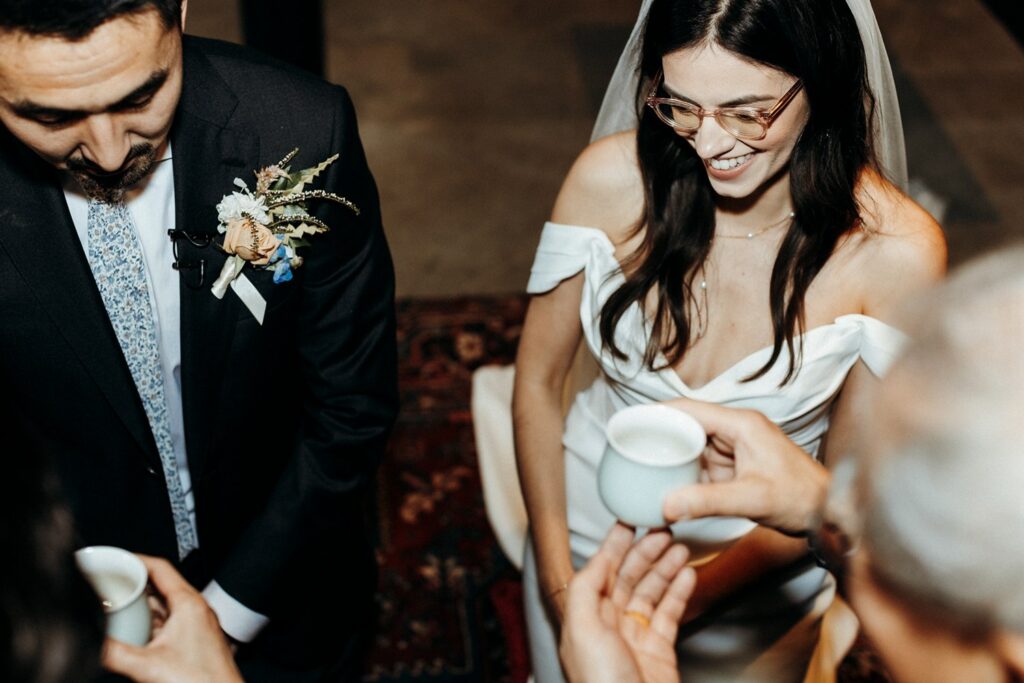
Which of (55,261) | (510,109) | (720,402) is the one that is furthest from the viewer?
(510,109)

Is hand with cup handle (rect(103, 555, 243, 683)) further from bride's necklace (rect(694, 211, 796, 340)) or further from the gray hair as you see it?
bride's necklace (rect(694, 211, 796, 340))

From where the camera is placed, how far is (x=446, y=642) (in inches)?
132

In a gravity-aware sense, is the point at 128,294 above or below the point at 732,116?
below

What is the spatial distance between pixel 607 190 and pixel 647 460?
83cm

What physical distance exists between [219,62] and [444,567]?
1.98m

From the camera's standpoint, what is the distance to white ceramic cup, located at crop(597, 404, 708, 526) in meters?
1.75

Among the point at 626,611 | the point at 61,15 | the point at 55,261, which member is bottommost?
the point at 626,611

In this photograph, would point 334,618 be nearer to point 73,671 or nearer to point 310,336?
point 310,336

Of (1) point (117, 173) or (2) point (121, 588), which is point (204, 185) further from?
(2) point (121, 588)

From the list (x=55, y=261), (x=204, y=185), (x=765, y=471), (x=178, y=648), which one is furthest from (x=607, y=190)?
(x=178, y=648)

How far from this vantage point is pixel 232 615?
2.27m

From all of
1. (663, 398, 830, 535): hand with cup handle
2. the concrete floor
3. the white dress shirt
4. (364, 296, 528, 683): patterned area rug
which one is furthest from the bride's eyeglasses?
the concrete floor

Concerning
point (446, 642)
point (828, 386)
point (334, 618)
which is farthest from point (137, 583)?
point (446, 642)

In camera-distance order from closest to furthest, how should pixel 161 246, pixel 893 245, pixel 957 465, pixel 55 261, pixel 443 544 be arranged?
pixel 957 465 < pixel 55 261 < pixel 161 246 < pixel 893 245 < pixel 443 544
